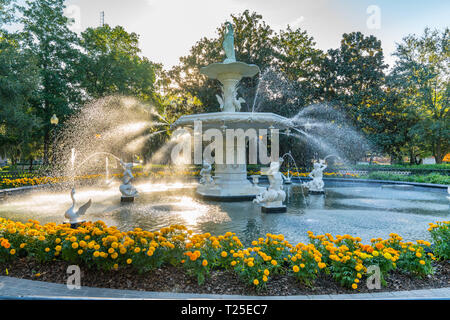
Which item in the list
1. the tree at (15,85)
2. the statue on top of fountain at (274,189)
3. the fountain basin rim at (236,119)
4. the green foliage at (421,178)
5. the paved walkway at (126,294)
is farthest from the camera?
the tree at (15,85)

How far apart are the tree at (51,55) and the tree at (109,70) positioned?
1.24 m

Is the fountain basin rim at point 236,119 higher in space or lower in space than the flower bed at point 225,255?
higher

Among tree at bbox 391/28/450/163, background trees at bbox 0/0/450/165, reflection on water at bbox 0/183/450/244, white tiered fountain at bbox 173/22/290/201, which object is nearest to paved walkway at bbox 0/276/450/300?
reflection on water at bbox 0/183/450/244

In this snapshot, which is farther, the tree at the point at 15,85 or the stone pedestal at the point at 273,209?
the tree at the point at 15,85

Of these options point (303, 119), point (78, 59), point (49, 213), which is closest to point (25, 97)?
point (78, 59)

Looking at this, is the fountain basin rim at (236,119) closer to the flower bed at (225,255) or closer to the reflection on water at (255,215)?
the reflection on water at (255,215)

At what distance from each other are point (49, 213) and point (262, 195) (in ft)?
20.8

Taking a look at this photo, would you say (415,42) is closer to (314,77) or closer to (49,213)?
(314,77)

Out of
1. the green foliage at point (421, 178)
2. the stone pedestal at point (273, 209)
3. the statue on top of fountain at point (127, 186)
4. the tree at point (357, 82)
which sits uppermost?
the tree at point (357, 82)

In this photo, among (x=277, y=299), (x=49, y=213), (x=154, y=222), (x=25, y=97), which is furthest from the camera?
(x=25, y=97)

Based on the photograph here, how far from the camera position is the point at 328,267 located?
3.80 meters

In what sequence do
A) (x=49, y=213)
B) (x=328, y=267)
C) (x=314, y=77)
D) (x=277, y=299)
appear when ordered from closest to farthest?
(x=277, y=299), (x=328, y=267), (x=49, y=213), (x=314, y=77)

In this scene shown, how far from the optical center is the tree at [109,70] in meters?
27.2

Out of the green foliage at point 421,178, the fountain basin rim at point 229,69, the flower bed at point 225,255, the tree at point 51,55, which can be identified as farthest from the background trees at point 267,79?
the flower bed at point 225,255
